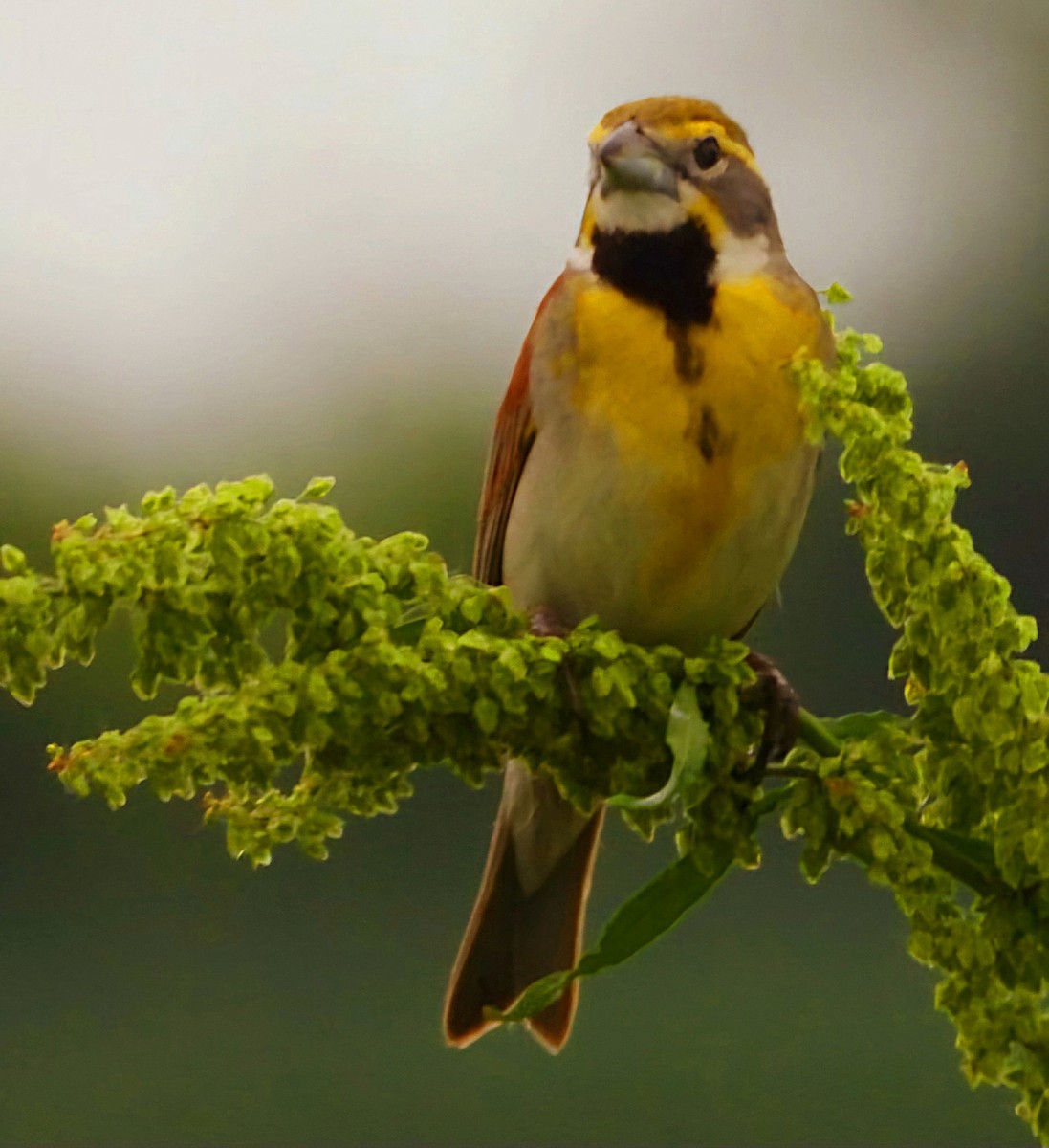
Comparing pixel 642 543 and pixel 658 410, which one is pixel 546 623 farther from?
pixel 658 410

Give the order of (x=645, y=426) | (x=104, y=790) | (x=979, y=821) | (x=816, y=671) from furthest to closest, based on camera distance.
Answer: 1. (x=816, y=671)
2. (x=645, y=426)
3. (x=979, y=821)
4. (x=104, y=790)

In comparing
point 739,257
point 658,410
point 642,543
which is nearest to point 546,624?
point 642,543

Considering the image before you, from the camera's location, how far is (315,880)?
539 centimetres

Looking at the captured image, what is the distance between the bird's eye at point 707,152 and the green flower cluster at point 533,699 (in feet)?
1.36

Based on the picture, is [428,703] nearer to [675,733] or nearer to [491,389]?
[675,733]

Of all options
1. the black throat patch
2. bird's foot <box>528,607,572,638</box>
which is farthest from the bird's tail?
the black throat patch

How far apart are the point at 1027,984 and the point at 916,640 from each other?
0.63 ft

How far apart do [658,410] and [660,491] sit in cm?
7

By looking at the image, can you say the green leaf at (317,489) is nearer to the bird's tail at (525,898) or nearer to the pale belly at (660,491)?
the pale belly at (660,491)

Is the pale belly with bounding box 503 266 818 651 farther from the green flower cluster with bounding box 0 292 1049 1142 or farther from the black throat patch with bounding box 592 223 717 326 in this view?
the green flower cluster with bounding box 0 292 1049 1142

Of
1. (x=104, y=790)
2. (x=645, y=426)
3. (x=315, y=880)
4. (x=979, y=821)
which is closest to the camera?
(x=104, y=790)

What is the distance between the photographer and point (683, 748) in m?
0.98

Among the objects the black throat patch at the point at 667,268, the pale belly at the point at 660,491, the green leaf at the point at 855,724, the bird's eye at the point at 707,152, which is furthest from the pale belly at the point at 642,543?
the green leaf at the point at 855,724

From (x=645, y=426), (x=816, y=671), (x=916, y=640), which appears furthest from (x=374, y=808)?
(x=816, y=671)
